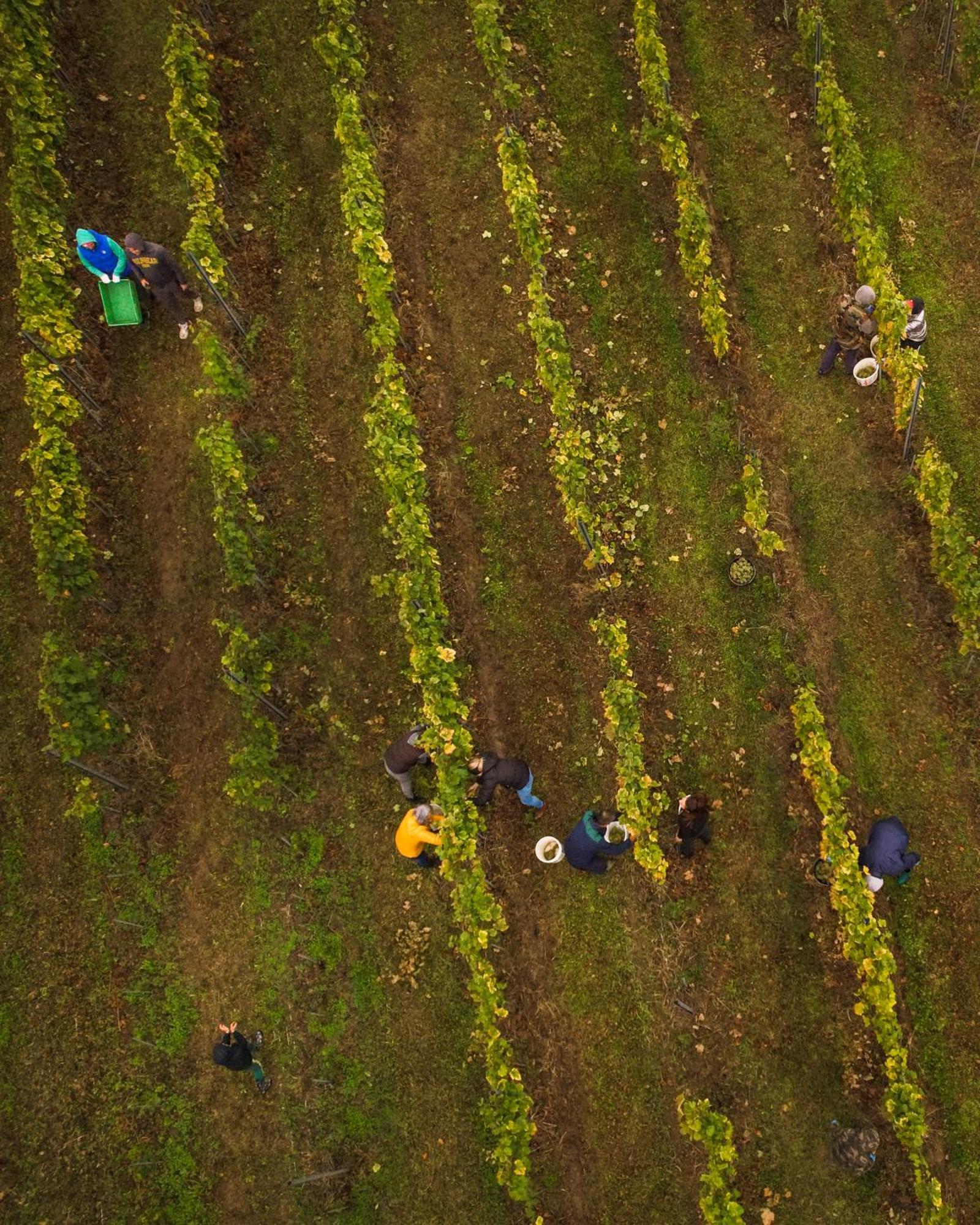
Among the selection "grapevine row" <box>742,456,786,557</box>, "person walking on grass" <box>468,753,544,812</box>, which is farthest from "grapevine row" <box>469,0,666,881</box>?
"grapevine row" <box>742,456,786,557</box>

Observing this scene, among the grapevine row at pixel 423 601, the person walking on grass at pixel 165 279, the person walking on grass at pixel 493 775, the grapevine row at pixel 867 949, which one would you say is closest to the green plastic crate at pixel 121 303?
the person walking on grass at pixel 165 279

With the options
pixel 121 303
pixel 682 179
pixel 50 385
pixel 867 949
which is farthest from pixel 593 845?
pixel 121 303

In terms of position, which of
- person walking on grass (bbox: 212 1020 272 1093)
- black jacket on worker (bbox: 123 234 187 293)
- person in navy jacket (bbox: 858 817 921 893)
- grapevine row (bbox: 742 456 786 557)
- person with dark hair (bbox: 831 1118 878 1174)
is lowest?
person with dark hair (bbox: 831 1118 878 1174)

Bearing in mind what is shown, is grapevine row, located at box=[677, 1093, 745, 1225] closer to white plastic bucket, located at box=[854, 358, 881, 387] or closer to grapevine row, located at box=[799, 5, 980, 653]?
grapevine row, located at box=[799, 5, 980, 653]

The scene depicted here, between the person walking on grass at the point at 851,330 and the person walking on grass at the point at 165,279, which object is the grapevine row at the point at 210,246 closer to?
the person walking on grass at the point at 165,279

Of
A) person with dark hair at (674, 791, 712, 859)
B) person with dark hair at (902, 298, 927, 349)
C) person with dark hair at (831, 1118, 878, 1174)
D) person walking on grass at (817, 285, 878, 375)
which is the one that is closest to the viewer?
person with dark hair at (831, 1118, 878, 1174)

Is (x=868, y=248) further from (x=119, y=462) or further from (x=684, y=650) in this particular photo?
(x=119, y=462)

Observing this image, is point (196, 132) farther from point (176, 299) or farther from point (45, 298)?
point (45, 298)
